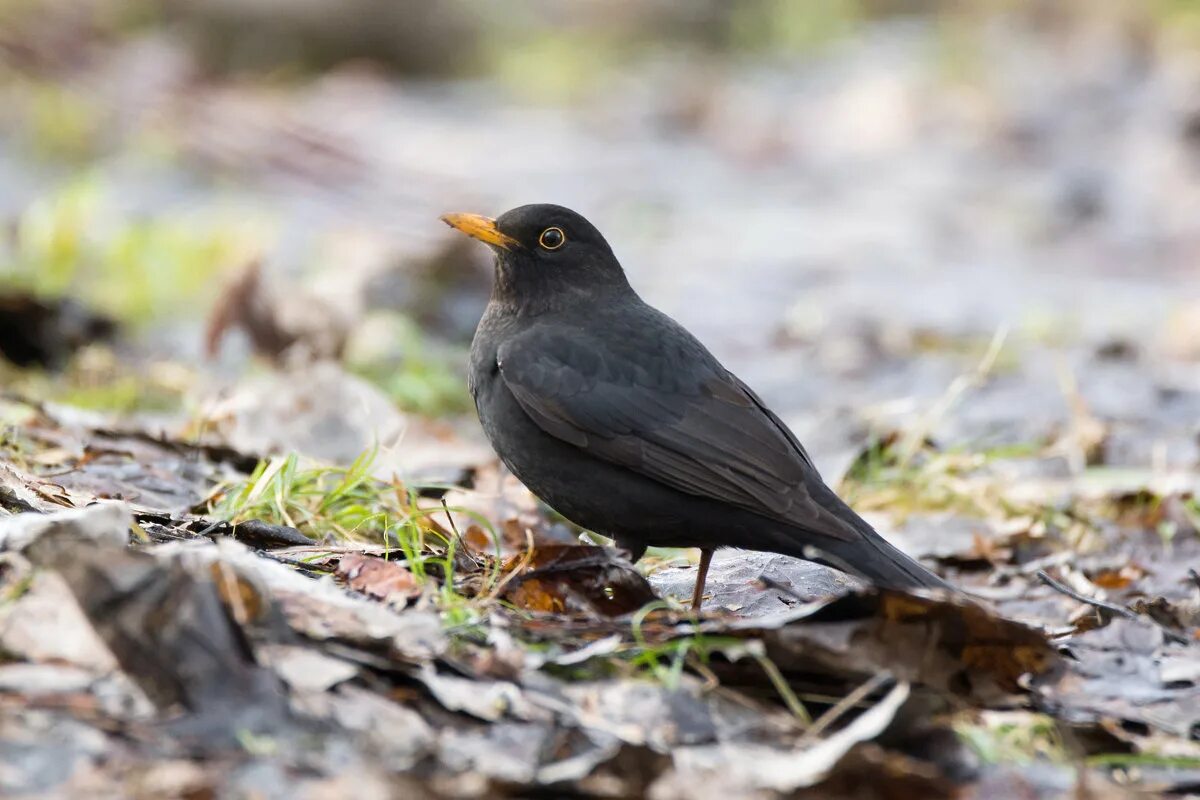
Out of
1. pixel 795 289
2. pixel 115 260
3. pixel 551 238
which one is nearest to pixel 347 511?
pixel 551 238

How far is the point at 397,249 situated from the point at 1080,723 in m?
7.32

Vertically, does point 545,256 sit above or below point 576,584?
above

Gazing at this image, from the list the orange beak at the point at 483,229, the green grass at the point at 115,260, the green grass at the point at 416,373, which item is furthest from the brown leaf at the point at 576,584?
the green grass at the point at 115,260

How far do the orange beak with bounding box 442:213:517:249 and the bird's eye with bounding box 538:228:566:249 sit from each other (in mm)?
95

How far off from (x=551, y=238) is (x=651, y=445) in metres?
1.08

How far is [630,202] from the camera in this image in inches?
500

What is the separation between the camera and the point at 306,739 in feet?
9.36

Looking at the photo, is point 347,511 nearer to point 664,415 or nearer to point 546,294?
point 664,415

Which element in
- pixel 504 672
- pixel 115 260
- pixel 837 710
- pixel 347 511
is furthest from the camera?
pixel 115 260

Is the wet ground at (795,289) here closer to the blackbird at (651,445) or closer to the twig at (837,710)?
the twig at (837,710)

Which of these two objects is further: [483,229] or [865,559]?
[483,229]

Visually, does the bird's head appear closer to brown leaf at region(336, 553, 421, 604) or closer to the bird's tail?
the bird's tail

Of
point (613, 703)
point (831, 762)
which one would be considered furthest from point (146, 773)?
point (831, 762)

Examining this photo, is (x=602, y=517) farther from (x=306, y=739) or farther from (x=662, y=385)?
(x=306, y=739)
